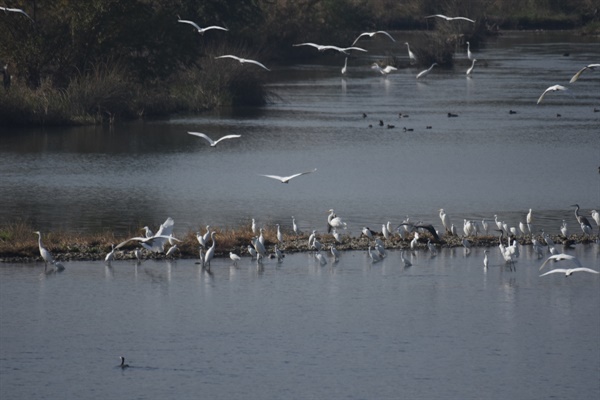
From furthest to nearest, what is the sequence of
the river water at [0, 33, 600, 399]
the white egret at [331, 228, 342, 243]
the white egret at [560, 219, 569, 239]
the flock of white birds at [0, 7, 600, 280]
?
the white egret at [560, 219, 569, 239], the white egret at [331, 228, 342, 243], the flock of white birds at [0, 7, 600, 280], the river water at [0, 33, 600, 399]

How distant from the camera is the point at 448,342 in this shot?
71.2 ft

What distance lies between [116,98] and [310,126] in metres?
7.53

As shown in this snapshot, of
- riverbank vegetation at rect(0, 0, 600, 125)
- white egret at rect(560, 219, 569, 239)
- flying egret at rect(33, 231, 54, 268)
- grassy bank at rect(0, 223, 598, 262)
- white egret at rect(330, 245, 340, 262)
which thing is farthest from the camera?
riverbank vegetation at rect(0, 0, 600, 125)

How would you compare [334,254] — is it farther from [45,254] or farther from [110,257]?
[45,254]

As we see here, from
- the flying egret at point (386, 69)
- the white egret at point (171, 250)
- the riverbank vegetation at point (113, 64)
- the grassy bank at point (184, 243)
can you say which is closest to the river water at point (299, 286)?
the grassy bank at point (184, 243)

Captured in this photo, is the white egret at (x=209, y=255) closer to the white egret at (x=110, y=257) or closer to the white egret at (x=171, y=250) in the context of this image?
the white egret at (x=171, y=250)

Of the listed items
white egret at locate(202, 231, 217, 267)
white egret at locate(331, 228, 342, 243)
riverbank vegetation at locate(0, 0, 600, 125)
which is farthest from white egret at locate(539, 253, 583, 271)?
riverbank vegetation at locate(0, 0, 600, 125)

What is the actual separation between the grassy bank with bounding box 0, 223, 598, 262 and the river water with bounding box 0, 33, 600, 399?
44 centimetres

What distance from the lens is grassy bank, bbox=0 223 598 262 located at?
1030 inches

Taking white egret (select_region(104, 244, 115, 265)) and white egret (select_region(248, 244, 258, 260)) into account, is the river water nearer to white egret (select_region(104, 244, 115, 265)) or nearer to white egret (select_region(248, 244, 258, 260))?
white egret (select_region(104, 244, 115, 265))

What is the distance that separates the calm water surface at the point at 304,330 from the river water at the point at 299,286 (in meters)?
0.05

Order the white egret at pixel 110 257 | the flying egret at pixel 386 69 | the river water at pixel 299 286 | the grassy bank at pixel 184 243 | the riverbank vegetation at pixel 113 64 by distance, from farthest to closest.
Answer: the flying egret at pixel 386 69
the riverbank vegetation at pixel 113 64
the grassy bank at pixel 184 243
the white egret at pixel 110 257
the river water at pixel 299 286

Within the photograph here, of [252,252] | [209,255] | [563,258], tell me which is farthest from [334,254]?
[563,258]

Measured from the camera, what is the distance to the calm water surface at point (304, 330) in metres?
19.4
